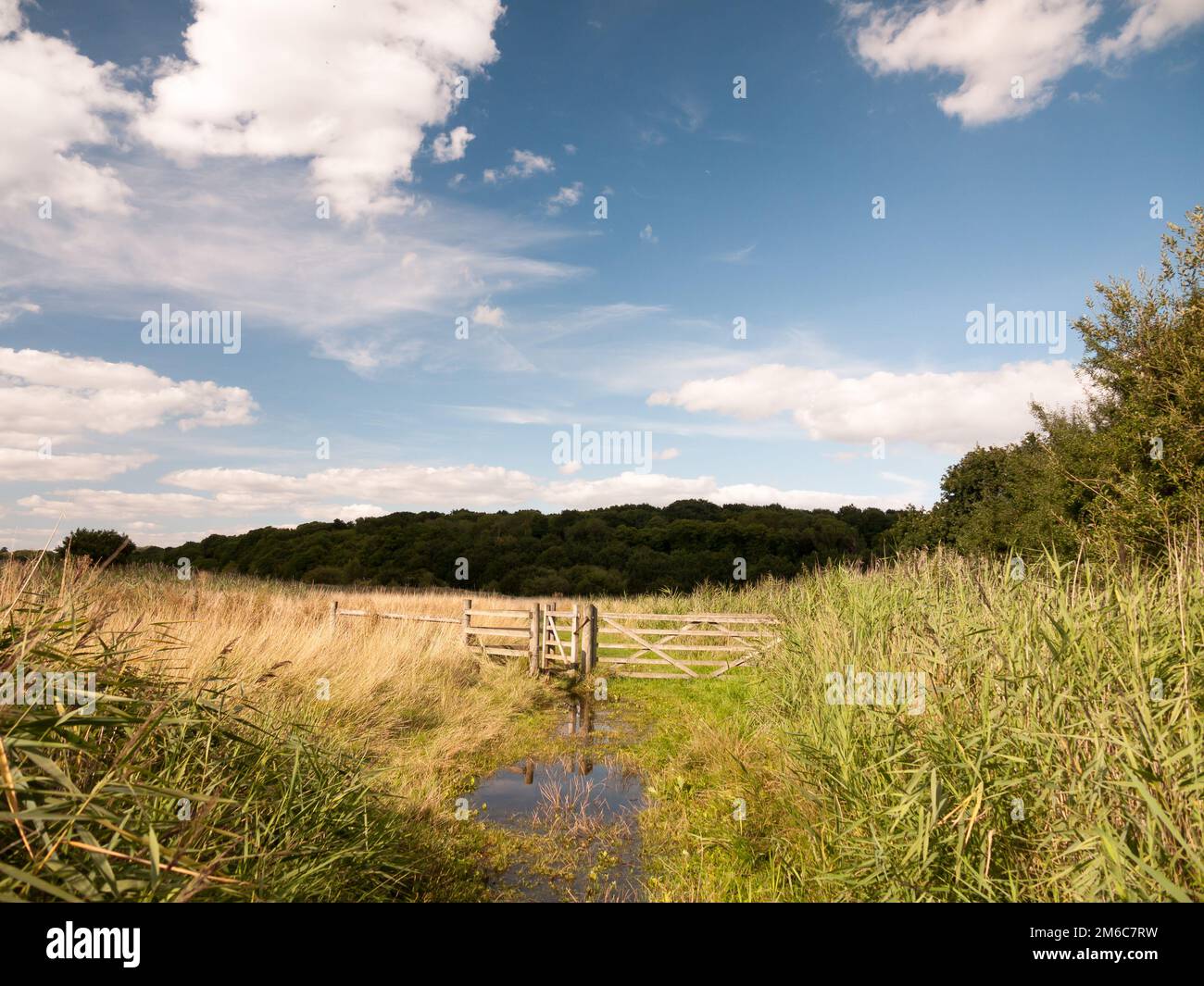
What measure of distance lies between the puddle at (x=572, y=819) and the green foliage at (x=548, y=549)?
1415 inches

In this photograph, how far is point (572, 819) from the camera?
6.96 m

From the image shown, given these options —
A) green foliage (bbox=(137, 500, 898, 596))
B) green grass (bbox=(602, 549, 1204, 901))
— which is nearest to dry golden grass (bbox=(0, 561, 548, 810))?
green grass (bbox=(602, 549, 1204, 901))

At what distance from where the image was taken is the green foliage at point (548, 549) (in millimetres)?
48406

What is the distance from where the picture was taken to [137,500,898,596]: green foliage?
48406 mm

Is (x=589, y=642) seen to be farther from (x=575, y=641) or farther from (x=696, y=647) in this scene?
(x=696, y=647)

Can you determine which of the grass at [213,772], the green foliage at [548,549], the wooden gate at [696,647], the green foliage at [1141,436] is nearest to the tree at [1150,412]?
the green foliage at [1141,436]

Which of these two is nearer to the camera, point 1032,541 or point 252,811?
point 252,811

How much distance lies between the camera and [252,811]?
3.96 meters

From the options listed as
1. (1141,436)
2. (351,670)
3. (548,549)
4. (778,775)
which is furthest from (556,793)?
(548,549)

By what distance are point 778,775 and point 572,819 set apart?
7.47 ft
